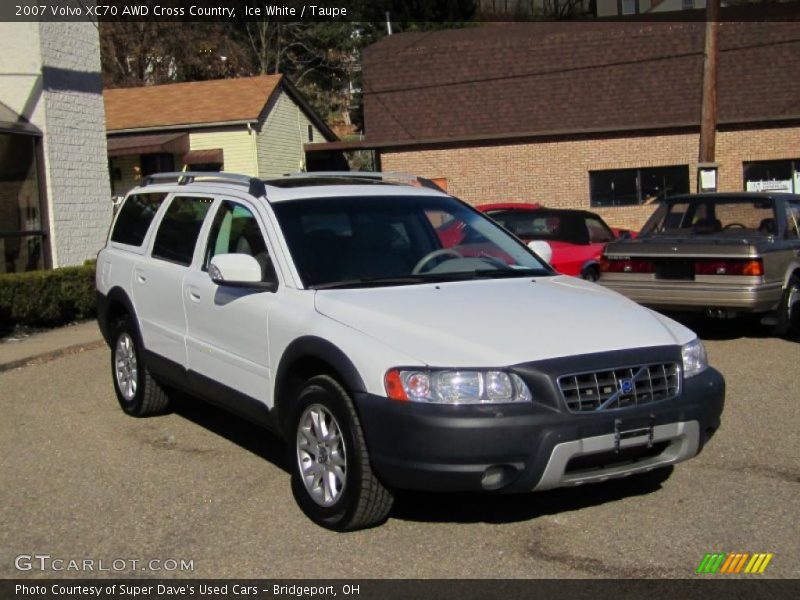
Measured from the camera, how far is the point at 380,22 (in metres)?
50.3

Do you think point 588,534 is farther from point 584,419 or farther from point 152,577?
point 152,577

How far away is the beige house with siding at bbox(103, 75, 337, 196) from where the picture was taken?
29.8 m

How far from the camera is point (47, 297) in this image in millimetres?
13555

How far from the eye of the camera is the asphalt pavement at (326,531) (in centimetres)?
467

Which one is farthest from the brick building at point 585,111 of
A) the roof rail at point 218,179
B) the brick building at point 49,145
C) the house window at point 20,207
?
the roof rail at point 218,179

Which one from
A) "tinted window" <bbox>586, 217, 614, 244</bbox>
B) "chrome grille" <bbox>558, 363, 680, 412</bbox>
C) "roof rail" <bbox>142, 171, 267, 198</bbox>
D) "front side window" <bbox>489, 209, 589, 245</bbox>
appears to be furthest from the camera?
"tinted window" <bbox>586, 217, 614, 244</bbox>

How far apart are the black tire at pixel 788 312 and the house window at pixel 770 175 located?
17819 millimetres

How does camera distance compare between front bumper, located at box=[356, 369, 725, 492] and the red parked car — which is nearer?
front bumper, located at box=[356, 369, 725, 492]

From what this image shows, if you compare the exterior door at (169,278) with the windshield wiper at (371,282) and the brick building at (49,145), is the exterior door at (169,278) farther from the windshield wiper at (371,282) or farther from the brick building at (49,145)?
the brick building at (49,145)

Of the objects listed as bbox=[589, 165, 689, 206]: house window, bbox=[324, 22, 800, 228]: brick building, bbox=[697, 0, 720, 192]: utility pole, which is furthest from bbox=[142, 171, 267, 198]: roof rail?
bbox=[589, 165, 689, 206]: house window

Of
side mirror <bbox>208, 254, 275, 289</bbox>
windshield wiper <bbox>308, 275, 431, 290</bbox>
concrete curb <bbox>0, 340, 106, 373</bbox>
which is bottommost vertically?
concrete curb <bbox>0, 340, 106, 373</bbox>

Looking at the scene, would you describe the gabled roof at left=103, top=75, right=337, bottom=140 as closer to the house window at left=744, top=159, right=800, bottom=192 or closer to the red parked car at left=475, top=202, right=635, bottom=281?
the house window at left=744, top=159, right=800, bottom=192

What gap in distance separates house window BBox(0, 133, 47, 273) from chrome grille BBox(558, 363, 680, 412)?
11737 millimetres
